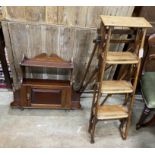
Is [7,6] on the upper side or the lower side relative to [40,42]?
upper

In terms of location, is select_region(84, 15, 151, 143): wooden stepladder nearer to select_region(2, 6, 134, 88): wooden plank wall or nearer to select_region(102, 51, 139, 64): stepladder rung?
select_region(102, 51, 139, 64): stepladder rung

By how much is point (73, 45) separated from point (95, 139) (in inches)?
33.0

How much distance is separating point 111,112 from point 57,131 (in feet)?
1.69

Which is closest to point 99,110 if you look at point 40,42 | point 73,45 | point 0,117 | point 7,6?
point 73,45

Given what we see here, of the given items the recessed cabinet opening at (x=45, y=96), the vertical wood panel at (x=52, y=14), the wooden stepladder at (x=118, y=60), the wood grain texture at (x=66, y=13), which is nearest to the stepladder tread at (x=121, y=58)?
the wooden stepladder at (x=118, y=60)

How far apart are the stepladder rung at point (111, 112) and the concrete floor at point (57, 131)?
0.26 m

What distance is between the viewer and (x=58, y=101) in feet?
6.70

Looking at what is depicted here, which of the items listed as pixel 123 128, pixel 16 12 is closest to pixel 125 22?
pixel 16 12

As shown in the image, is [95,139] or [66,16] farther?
[95,139]

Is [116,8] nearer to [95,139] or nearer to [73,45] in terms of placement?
[73,45]

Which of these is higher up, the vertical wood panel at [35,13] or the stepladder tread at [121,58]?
the vertical wood panel at [35,13]

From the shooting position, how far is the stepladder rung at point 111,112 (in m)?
1.75

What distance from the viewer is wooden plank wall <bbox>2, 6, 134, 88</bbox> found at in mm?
1697

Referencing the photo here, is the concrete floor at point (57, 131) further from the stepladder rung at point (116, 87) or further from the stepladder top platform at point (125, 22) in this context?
the stepladder top platform at point (125, 22)
